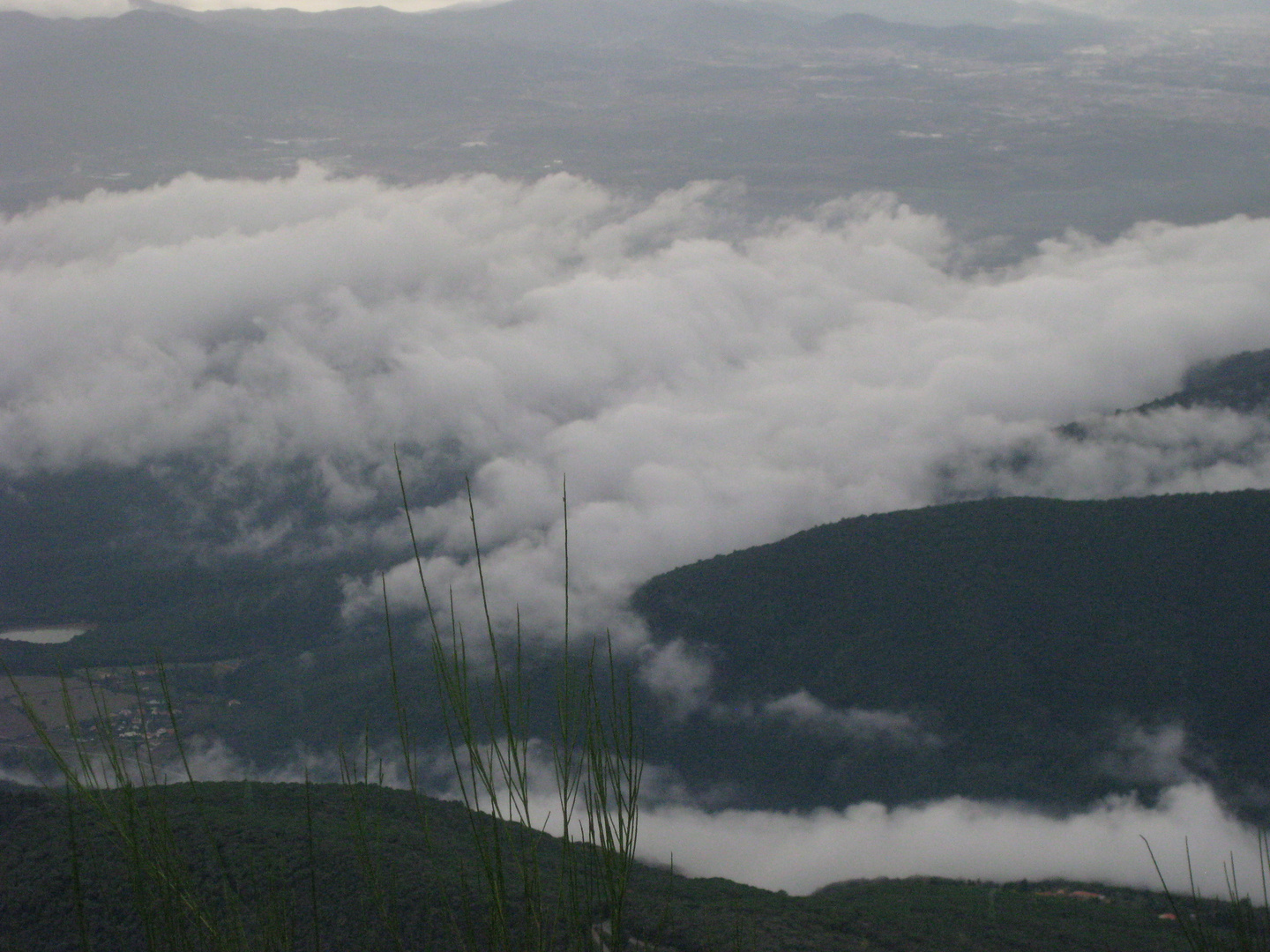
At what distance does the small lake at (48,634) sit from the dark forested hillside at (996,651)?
6420 cm

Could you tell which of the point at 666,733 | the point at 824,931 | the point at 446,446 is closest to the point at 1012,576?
the point at 666,733

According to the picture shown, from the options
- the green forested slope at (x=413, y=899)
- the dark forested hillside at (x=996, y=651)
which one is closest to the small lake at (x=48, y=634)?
the dark forested hillside at (x=996, y=651)

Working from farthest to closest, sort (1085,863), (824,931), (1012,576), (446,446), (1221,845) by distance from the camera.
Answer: (446,446), (1012,576), (1221,845), (1085,863), (824,931)

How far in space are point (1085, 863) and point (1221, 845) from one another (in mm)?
9492

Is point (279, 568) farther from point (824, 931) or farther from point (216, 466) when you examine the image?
point (824, 931)

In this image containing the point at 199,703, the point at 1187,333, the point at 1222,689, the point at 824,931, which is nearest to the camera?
the point at 824,931

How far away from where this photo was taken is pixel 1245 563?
208 feet

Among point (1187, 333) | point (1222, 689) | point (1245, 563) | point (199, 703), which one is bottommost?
point (199, 703)

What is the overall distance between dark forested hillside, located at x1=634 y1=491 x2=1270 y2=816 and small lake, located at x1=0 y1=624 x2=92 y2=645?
6420 centimetres

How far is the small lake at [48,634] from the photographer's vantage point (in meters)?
105

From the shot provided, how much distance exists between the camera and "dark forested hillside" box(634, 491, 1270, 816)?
62.2m

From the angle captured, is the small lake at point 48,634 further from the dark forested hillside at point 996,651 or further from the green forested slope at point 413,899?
the green forested slope at point 413,899

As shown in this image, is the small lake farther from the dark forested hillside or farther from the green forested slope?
the green forested slope

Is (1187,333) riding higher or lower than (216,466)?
higher
